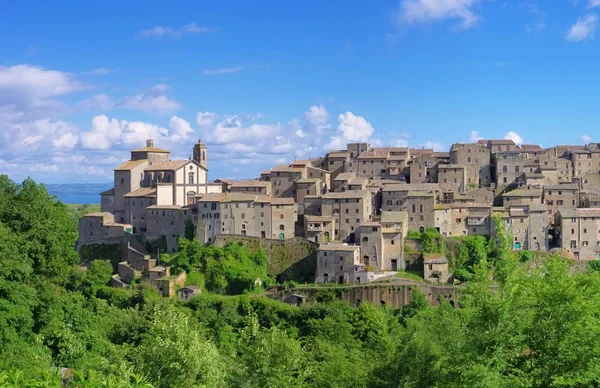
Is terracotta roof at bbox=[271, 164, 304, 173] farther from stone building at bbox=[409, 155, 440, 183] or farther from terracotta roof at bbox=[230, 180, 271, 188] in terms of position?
stone building at bbox=[409, 155, 440, 183]

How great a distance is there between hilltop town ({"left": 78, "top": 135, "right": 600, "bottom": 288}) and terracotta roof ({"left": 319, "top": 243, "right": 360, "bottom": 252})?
5.7 inches

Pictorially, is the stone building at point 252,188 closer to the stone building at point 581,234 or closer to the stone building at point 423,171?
the stone building at point 423,171

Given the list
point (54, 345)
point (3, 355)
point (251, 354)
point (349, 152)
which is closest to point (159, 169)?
point (349, 152)

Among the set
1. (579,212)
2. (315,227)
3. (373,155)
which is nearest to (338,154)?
(373,155)

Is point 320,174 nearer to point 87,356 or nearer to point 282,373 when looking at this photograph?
point 87,356

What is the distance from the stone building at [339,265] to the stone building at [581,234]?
62.2ft

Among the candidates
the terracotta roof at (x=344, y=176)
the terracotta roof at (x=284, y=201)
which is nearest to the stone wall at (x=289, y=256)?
the terracotta roof at (x=284, y=201)

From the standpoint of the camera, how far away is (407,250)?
58438mm

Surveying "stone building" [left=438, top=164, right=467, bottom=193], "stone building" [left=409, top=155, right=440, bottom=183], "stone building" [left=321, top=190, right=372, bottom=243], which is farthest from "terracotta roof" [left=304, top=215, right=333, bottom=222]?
"stone building" [left=438, top=164, right=467, bottom=193]

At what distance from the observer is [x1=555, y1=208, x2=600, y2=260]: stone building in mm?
59531

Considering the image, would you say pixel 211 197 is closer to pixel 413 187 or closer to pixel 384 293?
pixel 384 293

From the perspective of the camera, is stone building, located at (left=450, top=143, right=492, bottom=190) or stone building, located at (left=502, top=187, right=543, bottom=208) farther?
stone building, located at (left=450, top=143, right=492, bottom=190)

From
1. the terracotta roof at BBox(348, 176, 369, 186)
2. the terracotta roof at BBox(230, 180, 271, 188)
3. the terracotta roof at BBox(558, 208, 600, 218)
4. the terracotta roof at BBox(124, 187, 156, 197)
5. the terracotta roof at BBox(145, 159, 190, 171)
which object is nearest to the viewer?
the terracotta roof at BBox(558, 208, 600, 218)

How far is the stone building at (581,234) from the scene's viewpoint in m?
59.5
